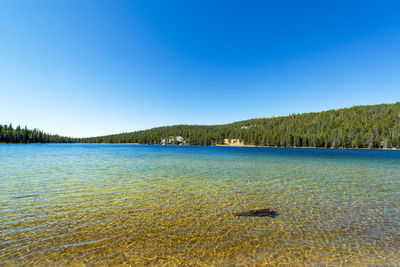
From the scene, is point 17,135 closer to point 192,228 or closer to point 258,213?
point 192,228

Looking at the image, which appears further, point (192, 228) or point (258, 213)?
point (258, 213)

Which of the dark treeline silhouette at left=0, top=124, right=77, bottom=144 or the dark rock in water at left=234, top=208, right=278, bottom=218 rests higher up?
the dark treeline silhouette at left=0, top=124, right=77, bottom=144

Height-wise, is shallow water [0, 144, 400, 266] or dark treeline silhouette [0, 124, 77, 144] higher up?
dark treeline silhouette [0, 124, 77, 144]

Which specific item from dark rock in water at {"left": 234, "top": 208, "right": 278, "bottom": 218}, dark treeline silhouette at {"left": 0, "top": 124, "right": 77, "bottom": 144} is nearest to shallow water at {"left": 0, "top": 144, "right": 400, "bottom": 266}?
dark rock in water at {"left": 234, "top": 208, "right": 278, "bottom": 218}

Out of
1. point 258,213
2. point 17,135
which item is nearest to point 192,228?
point 258,213

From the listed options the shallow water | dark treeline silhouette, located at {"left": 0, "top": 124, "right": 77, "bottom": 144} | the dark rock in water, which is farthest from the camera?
dark treeline silhouette, located at {"left": 0, "top": 124, "right": 77, "bottom": 144}

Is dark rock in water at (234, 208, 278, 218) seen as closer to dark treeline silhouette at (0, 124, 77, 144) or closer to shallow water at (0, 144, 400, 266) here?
shallow water at (0, 144, 400, 266)

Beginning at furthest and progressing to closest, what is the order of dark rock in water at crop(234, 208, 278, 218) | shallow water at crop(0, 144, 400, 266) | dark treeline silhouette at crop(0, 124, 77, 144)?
dark treeline silhouette at crop(0, 124, 77, 144)
dark rock in water at crop(234, 208, 278, 218)
shallow water at crop(0, 144, 400, 266)

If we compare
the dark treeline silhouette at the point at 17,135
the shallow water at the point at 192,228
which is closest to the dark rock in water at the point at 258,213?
the shallow water at the point at 192,228

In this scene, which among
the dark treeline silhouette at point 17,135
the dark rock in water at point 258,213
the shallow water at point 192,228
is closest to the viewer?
the shallow water at point 192,228

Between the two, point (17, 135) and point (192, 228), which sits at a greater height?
point (17, 135)

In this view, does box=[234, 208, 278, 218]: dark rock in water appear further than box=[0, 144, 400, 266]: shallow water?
Yes

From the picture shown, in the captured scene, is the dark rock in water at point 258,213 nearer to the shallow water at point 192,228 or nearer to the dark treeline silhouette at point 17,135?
the shallow water at point 192,228

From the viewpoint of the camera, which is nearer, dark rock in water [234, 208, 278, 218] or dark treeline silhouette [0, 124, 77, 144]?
dark rock in water [234, 208, 278, 218]
